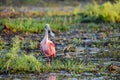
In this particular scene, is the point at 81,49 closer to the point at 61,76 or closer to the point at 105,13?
the point at 61,76

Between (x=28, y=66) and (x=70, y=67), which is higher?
(x=28, y=66)

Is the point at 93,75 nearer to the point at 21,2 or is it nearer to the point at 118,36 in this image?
the point at 118,36

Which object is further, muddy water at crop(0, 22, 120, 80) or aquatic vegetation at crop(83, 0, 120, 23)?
aquatic vegetation at crop(83, 0, 120, 23)

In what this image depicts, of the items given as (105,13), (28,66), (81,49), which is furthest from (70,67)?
(105,13)

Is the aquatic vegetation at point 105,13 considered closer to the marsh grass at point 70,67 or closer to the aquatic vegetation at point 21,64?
the marsh grass at point 70,67

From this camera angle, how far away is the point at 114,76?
11.5m

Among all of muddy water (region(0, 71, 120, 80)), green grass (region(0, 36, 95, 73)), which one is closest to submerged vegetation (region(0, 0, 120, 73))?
green grass (region(0, 36, 95, 73))

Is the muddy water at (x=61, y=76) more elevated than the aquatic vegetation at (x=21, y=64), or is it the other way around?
the aquatic vegetation at (x=21, y=64)

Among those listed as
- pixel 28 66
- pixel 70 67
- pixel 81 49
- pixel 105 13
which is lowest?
pixel 81 49

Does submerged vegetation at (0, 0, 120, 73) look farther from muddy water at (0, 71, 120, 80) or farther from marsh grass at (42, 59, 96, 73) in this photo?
muddy water at (0, 71, 120, 80)

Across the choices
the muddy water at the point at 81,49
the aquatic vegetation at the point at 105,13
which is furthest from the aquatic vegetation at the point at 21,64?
the aquatic vegetation at the point at 105,13

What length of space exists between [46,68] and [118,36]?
8497 mm

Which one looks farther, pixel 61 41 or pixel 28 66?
pixel 61 41

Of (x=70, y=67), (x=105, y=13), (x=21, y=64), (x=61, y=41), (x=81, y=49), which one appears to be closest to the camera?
(x=21, y=64)
